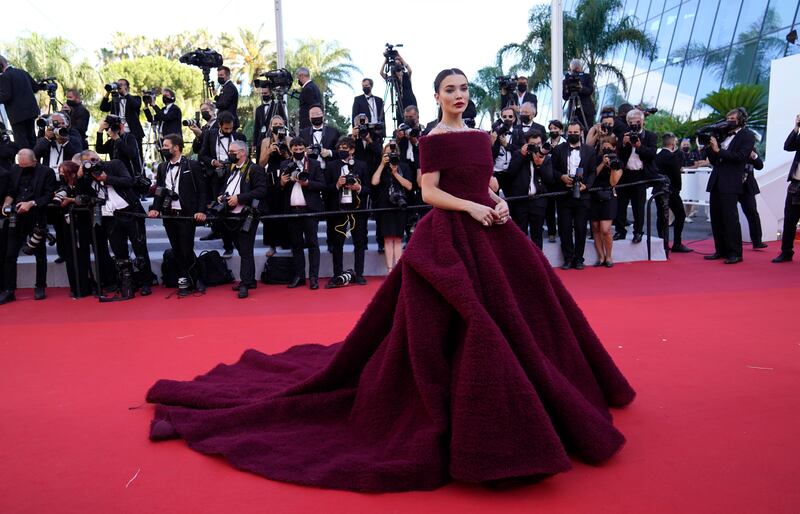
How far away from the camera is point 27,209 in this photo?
7.42 metres

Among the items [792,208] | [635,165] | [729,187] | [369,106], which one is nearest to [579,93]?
[635,165]

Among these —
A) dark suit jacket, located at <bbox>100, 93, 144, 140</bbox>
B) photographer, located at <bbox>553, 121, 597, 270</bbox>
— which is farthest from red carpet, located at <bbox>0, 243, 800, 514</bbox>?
dark suit jacket, located at <bbox>100, 93, 144, 140</bbox>

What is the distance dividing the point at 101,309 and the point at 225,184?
1.96m

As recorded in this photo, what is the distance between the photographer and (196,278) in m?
7.82

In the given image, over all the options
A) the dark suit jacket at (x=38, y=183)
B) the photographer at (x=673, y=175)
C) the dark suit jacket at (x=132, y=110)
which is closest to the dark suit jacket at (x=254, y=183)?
the dark suit jacket at (x=38, y=183)

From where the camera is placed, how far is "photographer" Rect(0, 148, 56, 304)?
7469 mm

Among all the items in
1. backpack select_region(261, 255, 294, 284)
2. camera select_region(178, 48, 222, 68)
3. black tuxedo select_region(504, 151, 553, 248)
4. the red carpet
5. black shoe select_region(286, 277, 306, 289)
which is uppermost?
camera select_region(178, 48, 222, 68)

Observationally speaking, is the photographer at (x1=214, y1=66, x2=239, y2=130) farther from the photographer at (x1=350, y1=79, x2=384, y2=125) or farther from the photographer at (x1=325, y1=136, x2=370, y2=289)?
the photographer at (x1=325, y1=136, x2=370, y2=289)

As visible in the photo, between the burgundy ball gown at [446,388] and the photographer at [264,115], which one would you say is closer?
the burgundy ball gown at [446,388]

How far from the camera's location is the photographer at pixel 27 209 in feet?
24.5

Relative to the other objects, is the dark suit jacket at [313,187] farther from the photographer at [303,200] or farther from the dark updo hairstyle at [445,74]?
the dark updo hairstyle at [445,74]

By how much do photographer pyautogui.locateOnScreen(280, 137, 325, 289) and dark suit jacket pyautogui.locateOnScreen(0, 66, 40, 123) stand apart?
419 centimetres

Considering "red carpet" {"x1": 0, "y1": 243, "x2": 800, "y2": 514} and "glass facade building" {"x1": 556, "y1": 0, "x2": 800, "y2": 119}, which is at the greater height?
"glass facade building" {"x1": 556, "y1": 0, "x2": 800, "y2": 119}

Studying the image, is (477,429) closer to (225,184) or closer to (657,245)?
(225,184)
